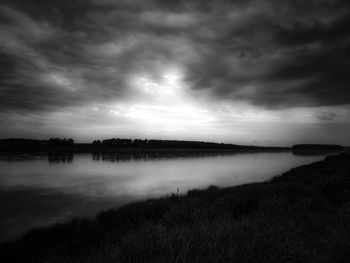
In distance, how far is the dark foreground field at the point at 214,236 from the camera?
4730mm

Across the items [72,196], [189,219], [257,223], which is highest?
[257,223]

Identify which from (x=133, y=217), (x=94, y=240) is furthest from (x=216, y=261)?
(x=133, y=217)

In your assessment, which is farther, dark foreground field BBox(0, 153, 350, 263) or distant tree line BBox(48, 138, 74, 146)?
distant tree line BBox(48, 138, 74, 146)

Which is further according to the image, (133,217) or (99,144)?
(99,144)

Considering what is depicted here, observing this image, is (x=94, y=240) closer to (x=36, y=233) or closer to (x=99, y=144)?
(x=36, y=233)

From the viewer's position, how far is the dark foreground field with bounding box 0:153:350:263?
186 inches

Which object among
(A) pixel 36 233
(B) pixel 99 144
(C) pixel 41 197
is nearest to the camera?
(A) pixel 36 233

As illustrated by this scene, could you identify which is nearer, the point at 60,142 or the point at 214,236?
the point at 214,236

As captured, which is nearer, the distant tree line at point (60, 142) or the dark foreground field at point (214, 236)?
the dark foreground field at point (214, 236)

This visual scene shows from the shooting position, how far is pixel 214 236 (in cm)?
551

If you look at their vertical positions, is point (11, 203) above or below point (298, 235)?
below

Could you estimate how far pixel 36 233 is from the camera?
10633 mm

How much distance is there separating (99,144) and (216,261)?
160831 mm

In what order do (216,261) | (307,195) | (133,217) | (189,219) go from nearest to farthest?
(216,261)
(189,219)
(307,195)
(133,217)
